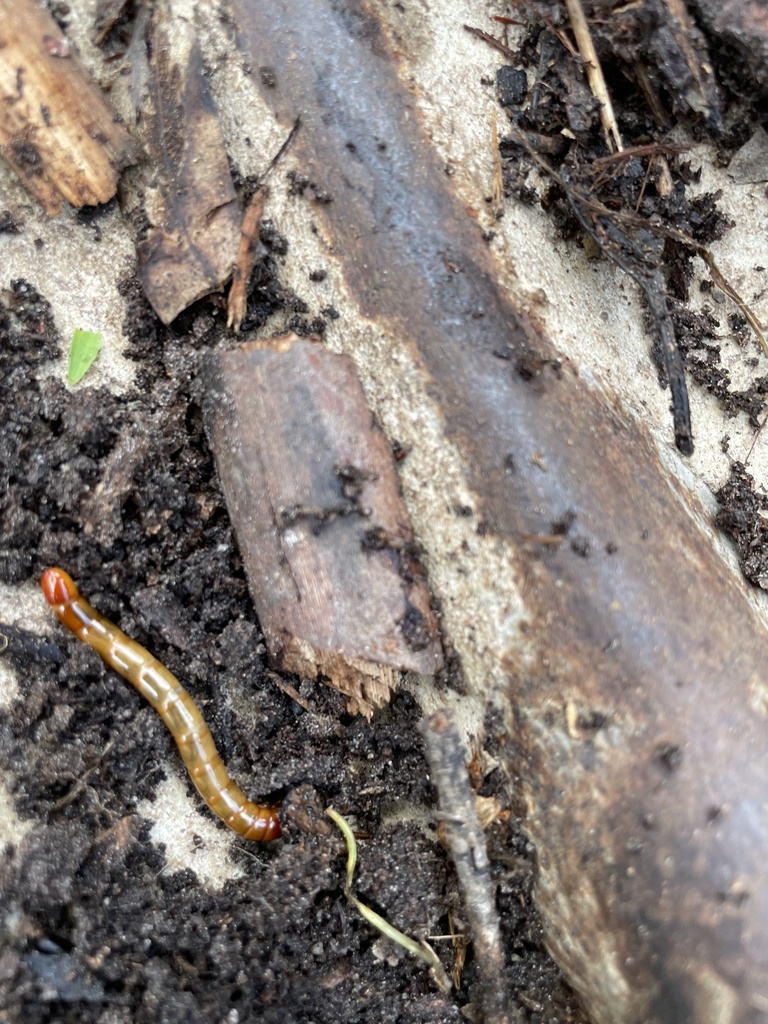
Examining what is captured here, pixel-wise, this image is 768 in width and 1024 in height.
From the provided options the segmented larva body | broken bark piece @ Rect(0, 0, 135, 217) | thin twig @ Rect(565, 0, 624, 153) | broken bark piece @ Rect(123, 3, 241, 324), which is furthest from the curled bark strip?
broken bark piece @ Rect(0, 0, 135, 217)

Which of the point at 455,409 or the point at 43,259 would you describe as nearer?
the point at 455,409

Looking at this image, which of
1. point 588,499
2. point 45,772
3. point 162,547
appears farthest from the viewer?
point 162,547

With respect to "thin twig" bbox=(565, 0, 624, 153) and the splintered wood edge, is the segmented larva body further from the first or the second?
"thin twig" bbox=(565, 0, 624, 153)

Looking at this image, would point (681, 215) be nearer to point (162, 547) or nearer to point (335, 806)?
point (162, 547)

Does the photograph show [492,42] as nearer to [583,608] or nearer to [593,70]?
[593,70]

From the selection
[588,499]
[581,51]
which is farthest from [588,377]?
[581,51]

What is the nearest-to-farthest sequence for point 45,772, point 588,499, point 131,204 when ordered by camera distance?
1. point 588,499
2. point 45,772
3. point 131,204
